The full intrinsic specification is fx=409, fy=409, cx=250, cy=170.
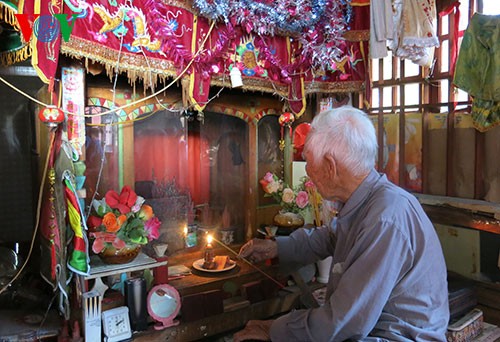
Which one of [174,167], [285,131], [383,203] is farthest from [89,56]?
[285,131]

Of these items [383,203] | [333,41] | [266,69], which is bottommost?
[383,203]

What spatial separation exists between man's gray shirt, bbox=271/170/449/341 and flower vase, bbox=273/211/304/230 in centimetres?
137

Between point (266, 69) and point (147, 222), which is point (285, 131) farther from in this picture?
point (147, 222)

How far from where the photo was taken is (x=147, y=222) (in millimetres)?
2051

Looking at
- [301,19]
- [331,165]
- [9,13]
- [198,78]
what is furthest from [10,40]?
[331,165]

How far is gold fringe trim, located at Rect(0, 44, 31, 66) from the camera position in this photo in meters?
1.87

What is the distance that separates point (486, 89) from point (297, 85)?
1.20 m

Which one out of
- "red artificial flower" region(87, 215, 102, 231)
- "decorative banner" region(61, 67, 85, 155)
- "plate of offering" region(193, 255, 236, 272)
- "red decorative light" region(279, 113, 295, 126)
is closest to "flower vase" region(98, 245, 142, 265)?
"red artificial flower" region(87, 215, 102, 231)

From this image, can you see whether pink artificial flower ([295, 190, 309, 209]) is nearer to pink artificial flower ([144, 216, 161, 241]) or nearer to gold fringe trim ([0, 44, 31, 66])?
pink artificial flower ([144, 216, 161, 241])

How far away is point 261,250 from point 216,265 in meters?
0.73

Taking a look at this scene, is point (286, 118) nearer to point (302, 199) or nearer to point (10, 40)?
point (302, 199)

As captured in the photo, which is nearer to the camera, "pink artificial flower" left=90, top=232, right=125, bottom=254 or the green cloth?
"pink artificial flower" left=90, top=232, right=125, bottom=254

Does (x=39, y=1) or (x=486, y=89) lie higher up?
(x=39, y=1)

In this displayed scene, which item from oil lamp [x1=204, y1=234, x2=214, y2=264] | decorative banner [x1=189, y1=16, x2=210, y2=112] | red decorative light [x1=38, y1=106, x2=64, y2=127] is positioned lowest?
oil lamp [x1=204, y1=234, x2=214, y2=264]
